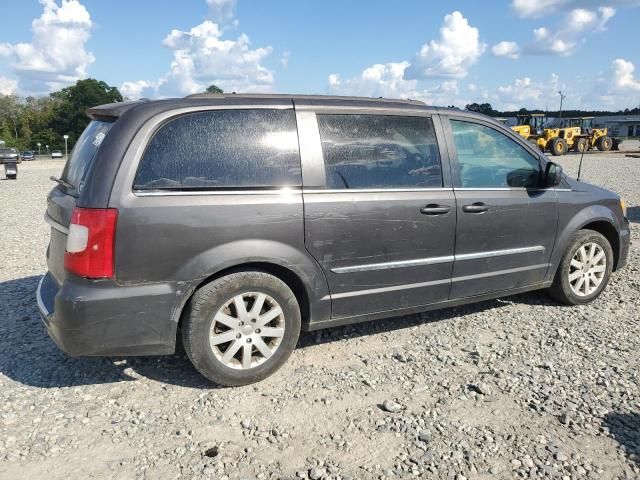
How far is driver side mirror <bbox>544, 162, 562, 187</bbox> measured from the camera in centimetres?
450

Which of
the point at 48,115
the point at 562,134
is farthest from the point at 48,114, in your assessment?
the point at 562,134

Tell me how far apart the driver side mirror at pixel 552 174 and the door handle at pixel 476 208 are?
0.74 meters

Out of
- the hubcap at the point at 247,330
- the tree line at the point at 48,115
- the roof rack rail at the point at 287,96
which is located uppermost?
the tree line at the point at 48,115

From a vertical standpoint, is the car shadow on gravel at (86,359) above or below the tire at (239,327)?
below

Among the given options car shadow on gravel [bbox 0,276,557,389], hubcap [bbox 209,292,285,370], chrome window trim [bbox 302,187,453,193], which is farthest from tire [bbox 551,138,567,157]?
hubcap [bbox 209,292,285,370]

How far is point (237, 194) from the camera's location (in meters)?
3.34

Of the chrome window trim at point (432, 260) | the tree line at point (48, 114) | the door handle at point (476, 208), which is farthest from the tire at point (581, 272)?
the tree line at point (48, 114)

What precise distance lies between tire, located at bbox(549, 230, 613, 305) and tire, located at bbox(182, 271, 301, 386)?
8.78 ft

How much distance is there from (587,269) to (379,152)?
8.24 ft

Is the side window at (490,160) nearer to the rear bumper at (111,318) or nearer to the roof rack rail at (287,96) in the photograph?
the roof rack rail at (287,96)

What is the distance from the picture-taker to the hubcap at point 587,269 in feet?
16.1

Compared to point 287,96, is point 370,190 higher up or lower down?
lower down

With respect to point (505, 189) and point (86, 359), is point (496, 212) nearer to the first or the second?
point (505, 189)

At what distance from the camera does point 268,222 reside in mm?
3383
